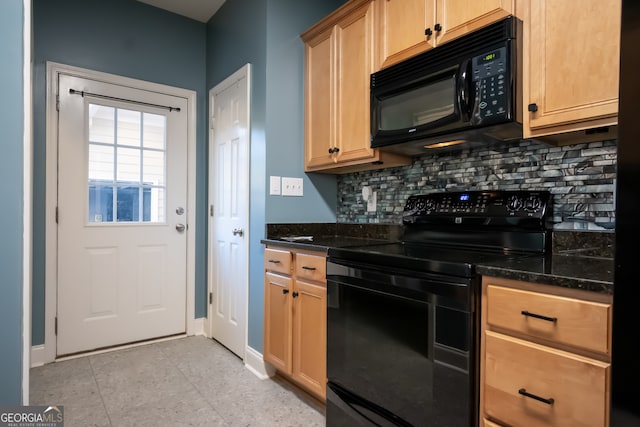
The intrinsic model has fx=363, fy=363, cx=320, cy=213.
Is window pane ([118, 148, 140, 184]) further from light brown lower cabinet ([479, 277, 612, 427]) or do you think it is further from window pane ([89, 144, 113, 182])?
light brown lower cabinet ([479, 277, 612, 427])

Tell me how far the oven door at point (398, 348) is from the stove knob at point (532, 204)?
0.59 metres

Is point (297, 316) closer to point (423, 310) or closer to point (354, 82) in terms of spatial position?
point (423, 310)

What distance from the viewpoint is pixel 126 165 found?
2918 mm

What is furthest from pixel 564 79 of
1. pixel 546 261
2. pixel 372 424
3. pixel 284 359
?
pixel 284 359

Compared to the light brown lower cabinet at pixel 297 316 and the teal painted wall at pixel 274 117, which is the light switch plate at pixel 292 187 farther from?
the light brown lower cabinet at pixel 297 316

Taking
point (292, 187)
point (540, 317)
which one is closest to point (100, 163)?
point (292, 187)

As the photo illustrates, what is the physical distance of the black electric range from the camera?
1212mm

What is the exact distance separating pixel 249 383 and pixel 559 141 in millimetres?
2132

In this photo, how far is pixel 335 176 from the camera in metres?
2.73

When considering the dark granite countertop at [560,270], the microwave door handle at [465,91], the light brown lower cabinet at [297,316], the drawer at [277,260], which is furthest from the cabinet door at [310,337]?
the microwave door handle at [465,91]

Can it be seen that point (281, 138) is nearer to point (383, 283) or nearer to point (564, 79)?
point (383, 283)

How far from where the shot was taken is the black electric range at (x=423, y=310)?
1.21m

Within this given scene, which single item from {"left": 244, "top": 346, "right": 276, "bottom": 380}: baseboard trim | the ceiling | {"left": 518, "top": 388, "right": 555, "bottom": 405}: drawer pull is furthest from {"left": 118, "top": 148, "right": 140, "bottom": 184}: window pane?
{"left": 518, "top": 388, "right": 555, "bottom": 405}: drawer pull

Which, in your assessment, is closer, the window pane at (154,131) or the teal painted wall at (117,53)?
the teal painted wall at (117,53)
